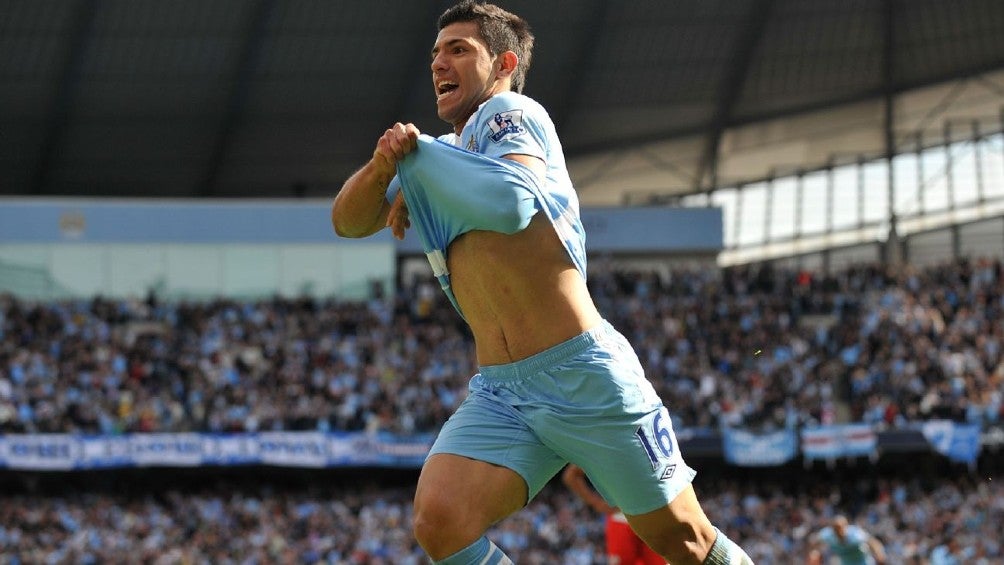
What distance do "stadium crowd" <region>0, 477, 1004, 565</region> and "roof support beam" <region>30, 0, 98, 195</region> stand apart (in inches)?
403

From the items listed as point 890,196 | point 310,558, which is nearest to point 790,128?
point 890,196

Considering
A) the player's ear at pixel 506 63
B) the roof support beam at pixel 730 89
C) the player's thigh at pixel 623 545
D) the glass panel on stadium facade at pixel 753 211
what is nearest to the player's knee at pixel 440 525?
the player's ear at pixel 506 63

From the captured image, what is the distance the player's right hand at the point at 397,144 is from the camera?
17.1 feet

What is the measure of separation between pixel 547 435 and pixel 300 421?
29.2 m

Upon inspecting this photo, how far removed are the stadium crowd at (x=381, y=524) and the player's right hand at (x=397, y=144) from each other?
83.2ft

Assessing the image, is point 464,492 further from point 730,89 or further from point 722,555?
point 730,89

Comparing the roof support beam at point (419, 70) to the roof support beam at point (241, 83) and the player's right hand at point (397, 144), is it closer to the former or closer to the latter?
the roof support beam at point (241, 83)

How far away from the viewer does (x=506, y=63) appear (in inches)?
223

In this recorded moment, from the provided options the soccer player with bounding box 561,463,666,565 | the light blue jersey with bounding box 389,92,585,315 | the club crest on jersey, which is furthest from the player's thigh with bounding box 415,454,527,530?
the soccer player with bounding box 561,463,666,565

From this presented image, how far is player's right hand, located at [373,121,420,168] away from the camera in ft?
17.1

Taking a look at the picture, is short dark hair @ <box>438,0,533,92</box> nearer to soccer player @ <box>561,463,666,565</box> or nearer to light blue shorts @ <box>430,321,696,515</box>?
light blue shorts @ <box>430,321,696,515</box>

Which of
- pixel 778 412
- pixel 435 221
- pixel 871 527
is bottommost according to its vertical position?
pixel 871 527

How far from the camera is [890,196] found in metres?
47.5

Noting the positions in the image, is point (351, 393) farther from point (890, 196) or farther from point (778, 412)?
point (890, 196)
